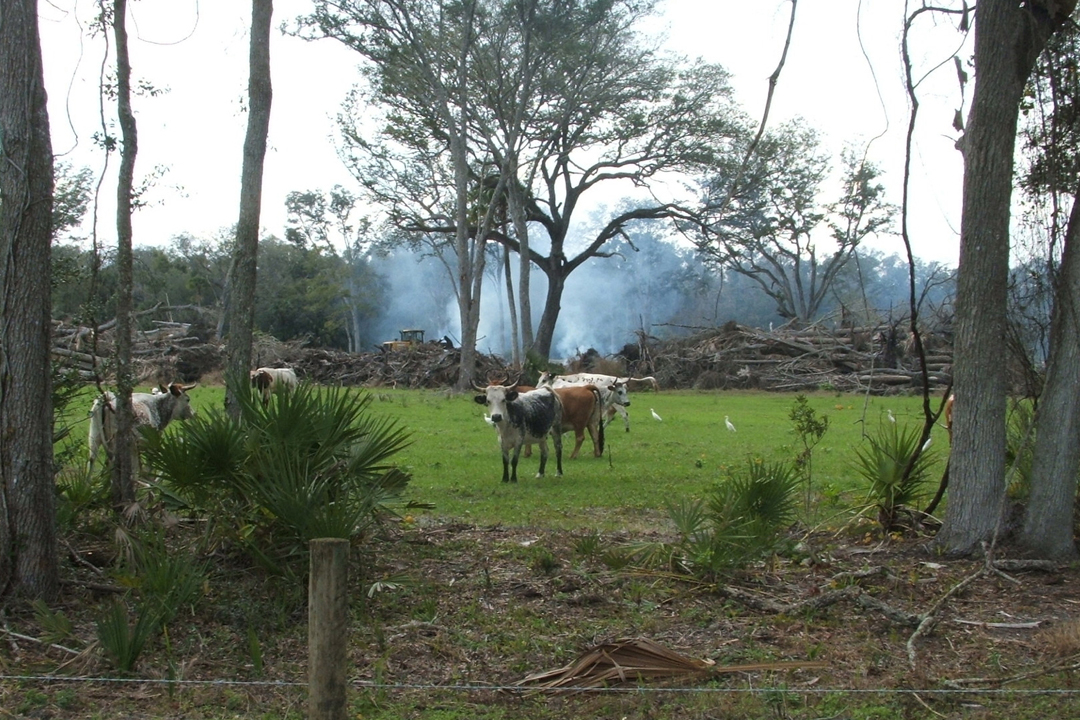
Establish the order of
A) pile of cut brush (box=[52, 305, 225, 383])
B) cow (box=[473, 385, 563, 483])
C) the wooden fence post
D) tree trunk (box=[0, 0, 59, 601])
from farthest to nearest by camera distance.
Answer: pile of cut brush (box=[52, 305, 225, 383]), cow (box=[473, 385, 563, 483]), tree trunk (box=[0, 0, 59, 601]), the wooden fence post

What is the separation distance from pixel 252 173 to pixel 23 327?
15.2 feet

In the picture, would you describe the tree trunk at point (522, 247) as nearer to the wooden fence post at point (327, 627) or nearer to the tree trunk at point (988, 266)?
the tree trunk at point (988, 266)

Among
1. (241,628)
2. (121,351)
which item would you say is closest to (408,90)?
(121,351)

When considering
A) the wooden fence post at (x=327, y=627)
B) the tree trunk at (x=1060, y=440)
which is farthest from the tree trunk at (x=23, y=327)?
the tree trunk at (x=1060, y=440)

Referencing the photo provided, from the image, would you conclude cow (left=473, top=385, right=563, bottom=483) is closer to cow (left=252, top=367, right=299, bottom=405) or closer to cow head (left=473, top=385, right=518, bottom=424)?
cow head (left=473, top=385, right=518, bottom=424)

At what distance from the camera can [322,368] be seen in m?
41.3

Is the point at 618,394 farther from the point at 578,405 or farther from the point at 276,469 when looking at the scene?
the point at 276,469

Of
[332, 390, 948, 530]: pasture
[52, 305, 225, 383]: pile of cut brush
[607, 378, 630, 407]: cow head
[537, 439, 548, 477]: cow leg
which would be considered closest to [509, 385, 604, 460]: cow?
[332, 390, 948, 530]: pasture

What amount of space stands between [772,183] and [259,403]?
36.1 metres

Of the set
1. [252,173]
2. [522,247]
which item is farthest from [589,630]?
[522,247]

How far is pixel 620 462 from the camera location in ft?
53.2

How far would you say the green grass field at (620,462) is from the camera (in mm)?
11453

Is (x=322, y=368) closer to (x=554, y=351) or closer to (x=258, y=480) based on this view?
(x=258, y=480)

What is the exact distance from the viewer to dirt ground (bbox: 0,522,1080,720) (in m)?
5.66
